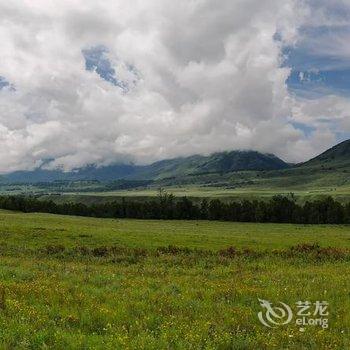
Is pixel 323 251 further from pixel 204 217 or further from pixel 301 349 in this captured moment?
pixel 204 217

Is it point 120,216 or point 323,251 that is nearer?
point 323,251

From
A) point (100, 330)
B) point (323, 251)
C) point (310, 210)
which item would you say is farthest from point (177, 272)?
point (310, 210)

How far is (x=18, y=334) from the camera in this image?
1273 centimetres

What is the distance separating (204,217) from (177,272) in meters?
126

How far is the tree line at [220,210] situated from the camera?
141 m
